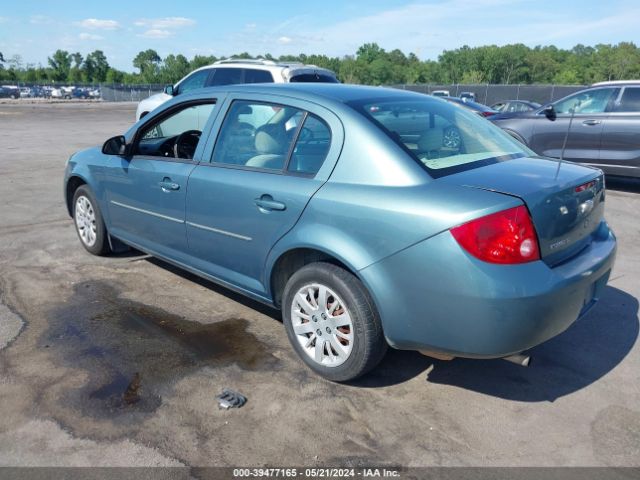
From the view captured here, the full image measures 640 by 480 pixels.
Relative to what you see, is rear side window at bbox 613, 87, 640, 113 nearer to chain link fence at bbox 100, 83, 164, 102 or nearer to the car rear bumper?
the car rear bumper

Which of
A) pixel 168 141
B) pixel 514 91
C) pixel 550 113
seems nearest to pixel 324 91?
pixel 168 141

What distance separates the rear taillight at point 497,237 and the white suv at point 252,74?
7459 mm

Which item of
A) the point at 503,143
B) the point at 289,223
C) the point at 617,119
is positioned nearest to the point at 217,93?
the point at 289,223

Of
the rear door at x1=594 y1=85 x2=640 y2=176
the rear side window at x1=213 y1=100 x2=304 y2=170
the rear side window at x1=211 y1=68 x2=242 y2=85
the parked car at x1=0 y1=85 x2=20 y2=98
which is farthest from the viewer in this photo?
the parked car at x1=0 y1=85 x2=20 y2=98

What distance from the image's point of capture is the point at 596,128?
886 cm

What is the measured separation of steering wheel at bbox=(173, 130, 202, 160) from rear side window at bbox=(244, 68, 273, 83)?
17.3ft

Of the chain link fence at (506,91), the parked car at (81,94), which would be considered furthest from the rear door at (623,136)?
the parked car at (81,94)

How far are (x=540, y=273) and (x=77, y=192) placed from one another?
4.56 metres

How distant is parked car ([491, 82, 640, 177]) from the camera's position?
8578 millimetres

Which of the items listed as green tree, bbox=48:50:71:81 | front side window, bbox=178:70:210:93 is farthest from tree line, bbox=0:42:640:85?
front side window, bbox=178:70:210:93

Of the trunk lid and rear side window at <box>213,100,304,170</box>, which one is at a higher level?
rear side window at <box>213,100,304,170</box>

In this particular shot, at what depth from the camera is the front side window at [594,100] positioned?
29.1 feet

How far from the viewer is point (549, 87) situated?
36750mm

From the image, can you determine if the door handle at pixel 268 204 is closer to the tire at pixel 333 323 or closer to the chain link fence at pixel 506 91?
the tire at pixel 333 323
